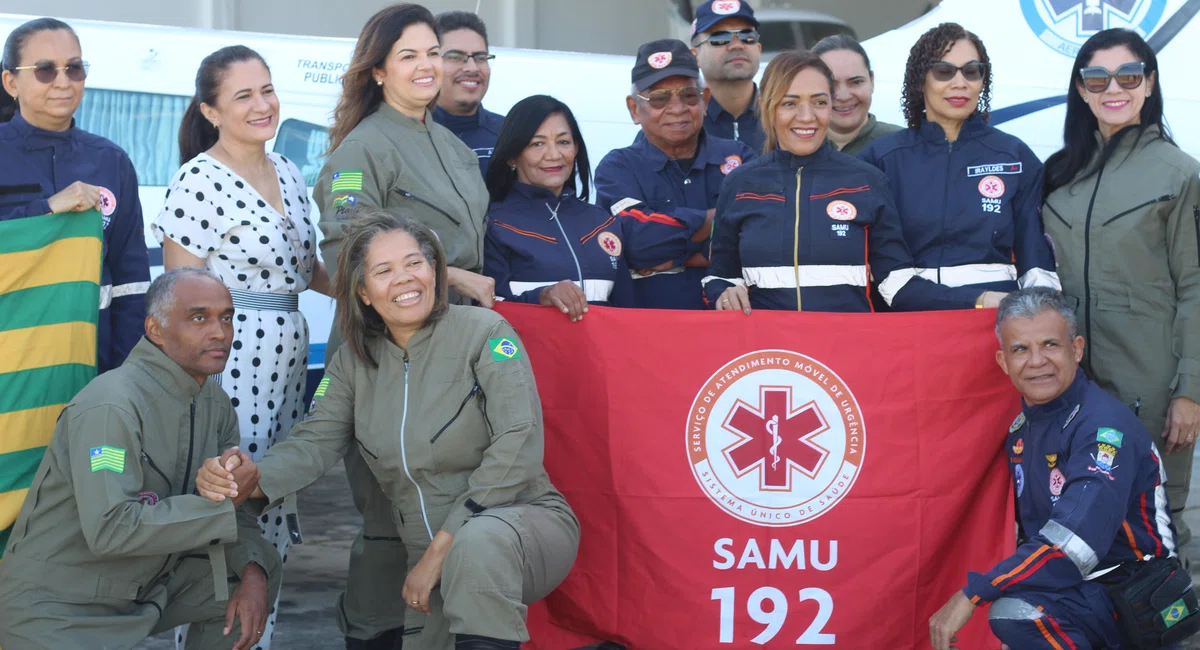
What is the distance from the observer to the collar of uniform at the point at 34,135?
432 centimetres

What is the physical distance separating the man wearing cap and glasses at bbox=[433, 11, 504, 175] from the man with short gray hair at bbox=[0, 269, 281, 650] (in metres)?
1.60

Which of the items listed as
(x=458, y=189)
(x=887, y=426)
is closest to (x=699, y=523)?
(x=887, y=426)

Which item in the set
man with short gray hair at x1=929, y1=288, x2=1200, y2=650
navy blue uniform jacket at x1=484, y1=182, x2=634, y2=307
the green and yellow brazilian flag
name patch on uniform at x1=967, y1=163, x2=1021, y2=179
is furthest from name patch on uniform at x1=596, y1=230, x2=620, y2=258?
the green and yellow brazilian flag

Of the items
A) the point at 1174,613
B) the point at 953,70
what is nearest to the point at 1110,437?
the point at 1174,613

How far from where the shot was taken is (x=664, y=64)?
489 centimetres

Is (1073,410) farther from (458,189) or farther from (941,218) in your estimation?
(458,189)

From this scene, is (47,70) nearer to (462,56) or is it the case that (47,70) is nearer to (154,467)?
(154,467)

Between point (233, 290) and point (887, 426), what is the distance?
7.20ft

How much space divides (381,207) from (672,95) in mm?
1257

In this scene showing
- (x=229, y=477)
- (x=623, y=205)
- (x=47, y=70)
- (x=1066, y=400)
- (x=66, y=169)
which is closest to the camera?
(x=229, y=477)

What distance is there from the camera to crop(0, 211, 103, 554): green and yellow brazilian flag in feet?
13.4

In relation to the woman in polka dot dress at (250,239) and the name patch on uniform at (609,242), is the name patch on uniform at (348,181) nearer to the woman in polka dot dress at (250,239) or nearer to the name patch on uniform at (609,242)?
the woman in polka dot dress at (250,239)

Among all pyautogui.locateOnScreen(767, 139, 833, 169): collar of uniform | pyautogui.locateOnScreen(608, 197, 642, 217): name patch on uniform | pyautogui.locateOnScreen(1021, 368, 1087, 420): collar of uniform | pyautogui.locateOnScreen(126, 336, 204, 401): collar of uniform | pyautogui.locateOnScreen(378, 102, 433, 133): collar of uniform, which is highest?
pyautogui.locateOnScreen(378, 102, 433, 133): collar of uniform

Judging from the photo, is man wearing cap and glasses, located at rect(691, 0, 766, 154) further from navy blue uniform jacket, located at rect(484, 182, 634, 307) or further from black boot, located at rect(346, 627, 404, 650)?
black boot, located at rect(346, 627, 404, 650)
